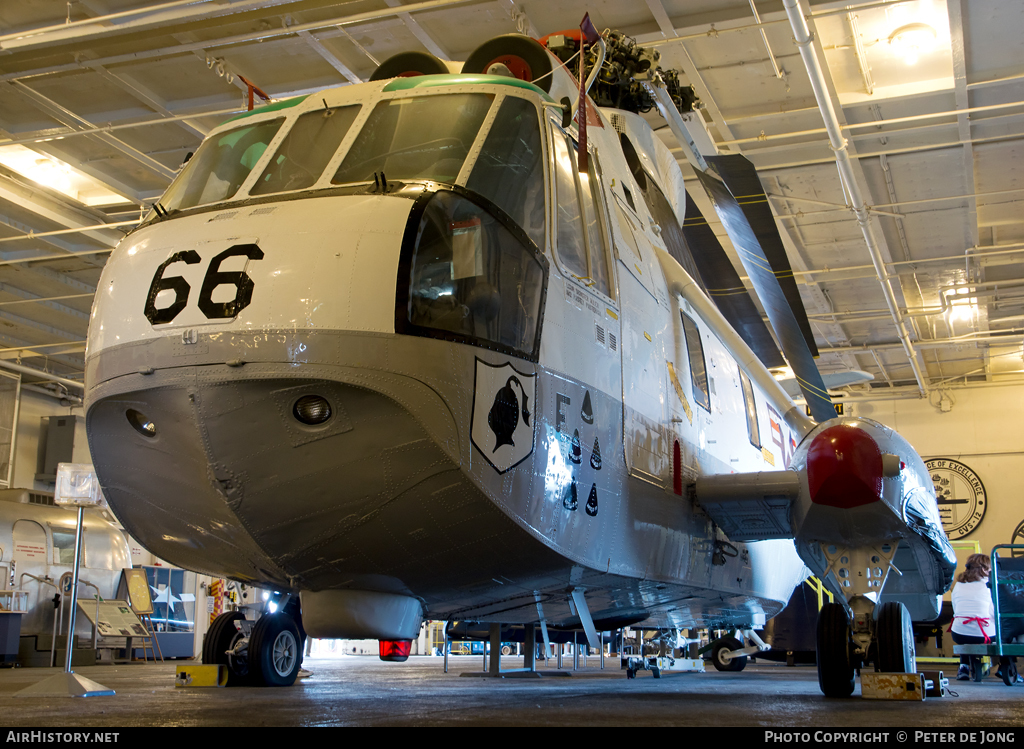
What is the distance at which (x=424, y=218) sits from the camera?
14.5ft

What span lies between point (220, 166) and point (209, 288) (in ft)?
5.24

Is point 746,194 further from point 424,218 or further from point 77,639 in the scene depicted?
point 77,639

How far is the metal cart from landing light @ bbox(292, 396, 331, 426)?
954 cm

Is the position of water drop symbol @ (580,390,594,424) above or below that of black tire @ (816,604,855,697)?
above

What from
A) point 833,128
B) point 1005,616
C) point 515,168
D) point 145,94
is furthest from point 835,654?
point 145,94

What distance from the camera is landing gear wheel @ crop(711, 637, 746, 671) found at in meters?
15.2

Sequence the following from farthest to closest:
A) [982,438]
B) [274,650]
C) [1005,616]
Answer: [982,438] → [1005,616] → [274,650]

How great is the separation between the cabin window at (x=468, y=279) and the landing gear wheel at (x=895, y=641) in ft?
11.7

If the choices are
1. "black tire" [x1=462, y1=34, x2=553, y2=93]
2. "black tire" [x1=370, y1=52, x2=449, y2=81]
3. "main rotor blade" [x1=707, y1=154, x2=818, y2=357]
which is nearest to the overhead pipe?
"main rotor blade" [x1=707, y1=154, x2=818, y2=357]

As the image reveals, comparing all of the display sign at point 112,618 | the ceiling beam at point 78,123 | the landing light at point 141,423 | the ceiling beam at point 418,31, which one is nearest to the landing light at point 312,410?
the landing light at point 141,423

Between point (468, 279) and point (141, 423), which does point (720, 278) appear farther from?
point (141, 423)

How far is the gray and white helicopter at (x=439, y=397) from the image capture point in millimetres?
4219

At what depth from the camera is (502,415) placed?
14.8 ft

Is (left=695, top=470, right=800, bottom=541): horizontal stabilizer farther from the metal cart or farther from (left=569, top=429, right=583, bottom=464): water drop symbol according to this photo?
the metal cart
